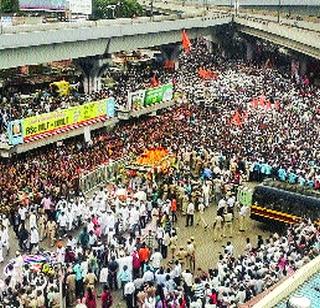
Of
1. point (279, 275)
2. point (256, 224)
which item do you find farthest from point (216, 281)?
point (256, 224)

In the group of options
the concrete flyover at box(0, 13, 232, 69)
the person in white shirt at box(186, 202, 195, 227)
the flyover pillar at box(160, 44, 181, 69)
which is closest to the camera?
the person in white shirt at box(186, 202, 195, 227)

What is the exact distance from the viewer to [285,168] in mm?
27891

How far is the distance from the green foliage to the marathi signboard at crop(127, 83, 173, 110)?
3500 cm

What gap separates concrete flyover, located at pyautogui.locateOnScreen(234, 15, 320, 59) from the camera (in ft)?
165

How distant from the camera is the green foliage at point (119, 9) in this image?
243ft

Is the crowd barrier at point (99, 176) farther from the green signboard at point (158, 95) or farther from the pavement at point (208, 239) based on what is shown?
the green signboard at point (158, 95)

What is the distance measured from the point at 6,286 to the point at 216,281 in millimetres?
5217

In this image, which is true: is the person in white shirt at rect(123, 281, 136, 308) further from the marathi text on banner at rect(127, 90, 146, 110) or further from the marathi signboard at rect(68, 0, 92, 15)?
the marathi signboard at rect(68, 0, 92, 15)

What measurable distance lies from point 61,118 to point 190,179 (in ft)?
25.8

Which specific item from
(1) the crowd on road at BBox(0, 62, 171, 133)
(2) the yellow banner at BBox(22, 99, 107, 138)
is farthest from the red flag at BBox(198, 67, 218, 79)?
(2) the yellow banner at BBox(22, 99, 107, 138)

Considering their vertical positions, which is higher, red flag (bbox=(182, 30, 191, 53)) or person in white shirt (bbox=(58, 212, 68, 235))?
red flag (bbox=(182, 30, 191, 53))

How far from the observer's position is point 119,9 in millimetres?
74000

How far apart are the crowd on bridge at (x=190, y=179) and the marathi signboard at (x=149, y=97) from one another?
0.86 meters

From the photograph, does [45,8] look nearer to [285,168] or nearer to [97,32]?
[97,32]
